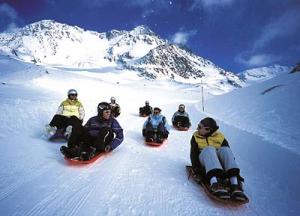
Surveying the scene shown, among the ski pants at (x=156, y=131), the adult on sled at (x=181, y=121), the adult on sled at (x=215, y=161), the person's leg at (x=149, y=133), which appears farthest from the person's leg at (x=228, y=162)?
the adult on sled at (x=181, y=121)

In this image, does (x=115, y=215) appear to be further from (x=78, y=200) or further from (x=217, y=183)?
(x=217, y=183)

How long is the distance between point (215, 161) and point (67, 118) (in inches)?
185

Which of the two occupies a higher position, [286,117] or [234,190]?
[286,117]

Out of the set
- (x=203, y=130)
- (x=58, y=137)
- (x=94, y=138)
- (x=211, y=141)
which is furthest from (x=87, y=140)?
(x=211, y=141)

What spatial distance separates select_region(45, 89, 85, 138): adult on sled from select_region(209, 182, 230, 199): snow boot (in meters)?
3.19

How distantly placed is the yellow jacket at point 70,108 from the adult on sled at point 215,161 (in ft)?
14.6

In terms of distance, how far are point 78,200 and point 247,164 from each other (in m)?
3.96

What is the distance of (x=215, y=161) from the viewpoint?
3787mm

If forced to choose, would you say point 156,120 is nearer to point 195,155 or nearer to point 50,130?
point 50,130

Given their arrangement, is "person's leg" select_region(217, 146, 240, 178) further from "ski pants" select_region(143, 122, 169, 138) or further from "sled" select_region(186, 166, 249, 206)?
"ski pants" select_region(143, 122, 169, 138)

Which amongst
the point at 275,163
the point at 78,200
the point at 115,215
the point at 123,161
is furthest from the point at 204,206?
the point at 275,163

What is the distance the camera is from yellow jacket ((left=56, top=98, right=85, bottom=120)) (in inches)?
297

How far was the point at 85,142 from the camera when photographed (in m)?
5.43

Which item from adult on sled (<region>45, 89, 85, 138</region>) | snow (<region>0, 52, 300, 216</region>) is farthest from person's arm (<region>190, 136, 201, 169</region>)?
adult on sled (<region>45, 89, 85, 138</region>)
